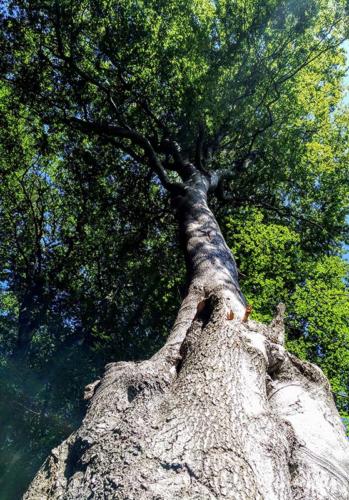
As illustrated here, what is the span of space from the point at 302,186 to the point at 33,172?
970 centimetres

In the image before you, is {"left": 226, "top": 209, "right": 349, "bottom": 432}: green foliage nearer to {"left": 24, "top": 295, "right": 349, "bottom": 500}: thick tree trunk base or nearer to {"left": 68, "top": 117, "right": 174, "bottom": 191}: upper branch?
{"left": 68, "top": 117, "right": 174, "bottom": 191}: upper branch

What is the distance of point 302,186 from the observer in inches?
539

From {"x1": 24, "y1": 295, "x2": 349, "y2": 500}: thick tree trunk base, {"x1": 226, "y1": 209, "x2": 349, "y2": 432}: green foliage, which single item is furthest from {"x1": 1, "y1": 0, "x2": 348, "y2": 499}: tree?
{"x1": 226, "y1": 209, "x2": 349, "y2": 432}: green foliage

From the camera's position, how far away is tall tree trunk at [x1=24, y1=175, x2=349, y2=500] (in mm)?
2014

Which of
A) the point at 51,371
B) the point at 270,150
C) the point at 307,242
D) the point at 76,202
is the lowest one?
the point at 51,371

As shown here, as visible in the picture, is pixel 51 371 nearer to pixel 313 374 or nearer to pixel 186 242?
pixel 186 242

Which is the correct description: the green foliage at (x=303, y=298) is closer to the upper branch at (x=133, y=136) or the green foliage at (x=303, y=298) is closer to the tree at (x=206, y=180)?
the tree at (x=206, y=180)

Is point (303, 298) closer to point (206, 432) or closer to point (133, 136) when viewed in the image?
point (133, 136)

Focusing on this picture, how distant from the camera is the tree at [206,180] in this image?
2238 millimetres

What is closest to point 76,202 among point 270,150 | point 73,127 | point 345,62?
point 73,127

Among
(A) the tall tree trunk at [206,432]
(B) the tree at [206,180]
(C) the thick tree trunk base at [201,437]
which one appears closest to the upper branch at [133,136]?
(B) the tree at [206,180]

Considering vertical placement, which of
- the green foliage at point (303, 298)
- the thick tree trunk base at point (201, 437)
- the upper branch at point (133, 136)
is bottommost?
the thick tree trunk base at point (201, 437)

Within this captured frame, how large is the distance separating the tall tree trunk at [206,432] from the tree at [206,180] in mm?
11

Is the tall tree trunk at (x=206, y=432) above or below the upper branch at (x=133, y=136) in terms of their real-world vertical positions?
below
